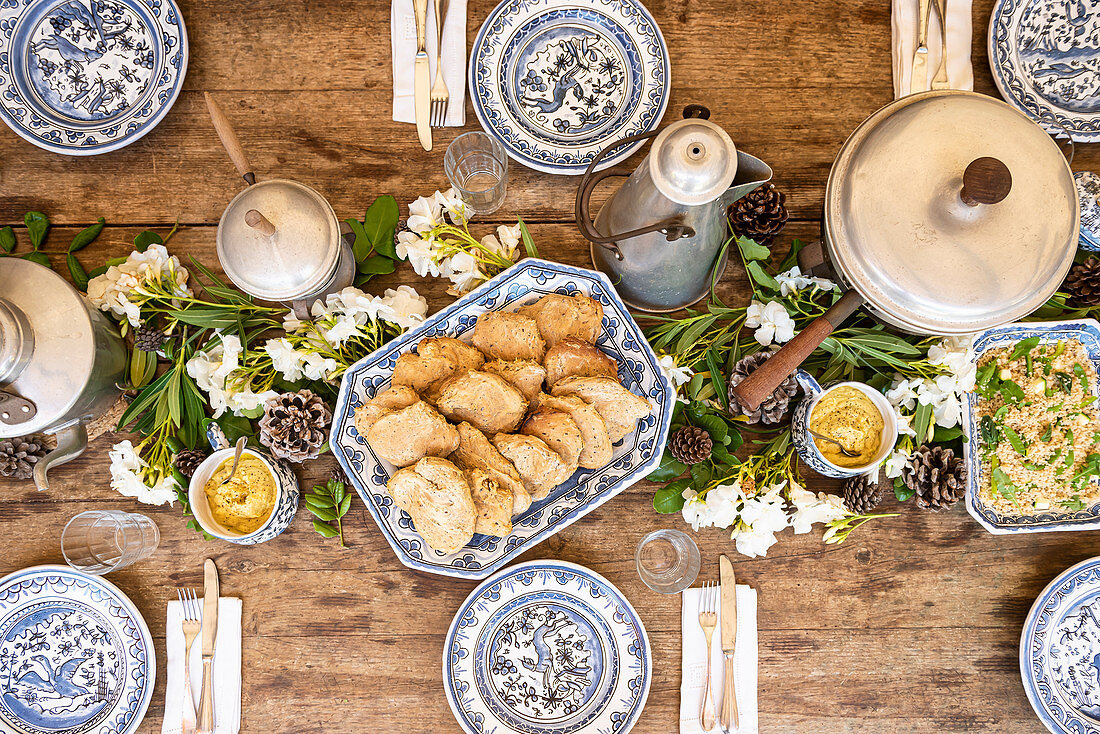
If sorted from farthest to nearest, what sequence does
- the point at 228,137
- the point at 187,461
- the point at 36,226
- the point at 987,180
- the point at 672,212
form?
the point at 36,226 → the point at 187,461 → the point at 228,137 → the point at 672,212 → the point at 987,180

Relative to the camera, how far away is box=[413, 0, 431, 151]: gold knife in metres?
1.28

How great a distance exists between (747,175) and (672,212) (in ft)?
0.44

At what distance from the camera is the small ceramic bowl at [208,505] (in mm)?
1126

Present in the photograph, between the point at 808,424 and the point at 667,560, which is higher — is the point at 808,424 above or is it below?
above

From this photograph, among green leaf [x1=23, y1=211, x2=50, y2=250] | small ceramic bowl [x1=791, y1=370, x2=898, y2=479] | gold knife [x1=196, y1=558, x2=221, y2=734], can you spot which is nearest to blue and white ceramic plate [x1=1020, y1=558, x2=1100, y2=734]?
small ceramic bowl [x1=791, y1=370, x2=898, y2=479]

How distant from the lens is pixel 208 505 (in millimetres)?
1160

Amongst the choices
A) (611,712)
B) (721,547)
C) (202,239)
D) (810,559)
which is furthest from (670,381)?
(202,239)

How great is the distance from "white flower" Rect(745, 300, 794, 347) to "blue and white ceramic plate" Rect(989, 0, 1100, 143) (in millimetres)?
712

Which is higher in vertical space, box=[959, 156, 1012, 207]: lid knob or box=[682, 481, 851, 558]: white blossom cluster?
box=[959, 156, 1012, 207]: lid knob

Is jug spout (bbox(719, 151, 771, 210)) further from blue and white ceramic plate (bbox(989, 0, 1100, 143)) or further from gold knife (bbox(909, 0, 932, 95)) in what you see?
blue and white ceramic plate (bbox(989, 0, 1100, 143))

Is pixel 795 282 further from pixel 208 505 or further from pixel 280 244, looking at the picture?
pixel 208 505

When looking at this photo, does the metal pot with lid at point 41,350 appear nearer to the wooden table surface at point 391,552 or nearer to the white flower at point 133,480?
the white flower at point 133,480

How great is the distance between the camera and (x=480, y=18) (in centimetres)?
134

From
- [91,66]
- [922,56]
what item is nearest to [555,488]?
[922,56]
